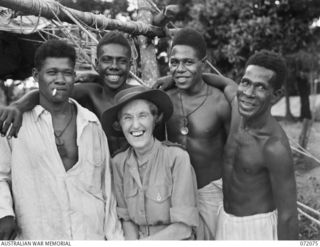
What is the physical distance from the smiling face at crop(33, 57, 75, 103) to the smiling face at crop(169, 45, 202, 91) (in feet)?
2.01

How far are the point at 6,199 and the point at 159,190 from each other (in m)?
0.69

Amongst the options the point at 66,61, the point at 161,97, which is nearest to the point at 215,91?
the point at 161,97

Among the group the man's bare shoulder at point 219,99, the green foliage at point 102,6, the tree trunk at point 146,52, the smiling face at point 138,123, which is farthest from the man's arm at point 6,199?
the green foliage at point 102,6

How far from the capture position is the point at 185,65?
2336mm

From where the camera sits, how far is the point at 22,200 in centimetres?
190

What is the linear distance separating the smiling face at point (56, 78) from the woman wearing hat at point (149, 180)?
237 millimetres

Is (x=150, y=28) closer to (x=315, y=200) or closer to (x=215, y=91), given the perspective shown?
(x=215, y=91)

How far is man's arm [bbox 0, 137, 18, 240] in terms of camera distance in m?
1.81

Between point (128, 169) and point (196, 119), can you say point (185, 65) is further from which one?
point (128, 169)

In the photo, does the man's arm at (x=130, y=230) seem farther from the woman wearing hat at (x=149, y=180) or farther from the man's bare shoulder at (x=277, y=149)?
the man's bare shoulder at (x=277, y=149)

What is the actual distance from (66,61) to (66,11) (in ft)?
4.12

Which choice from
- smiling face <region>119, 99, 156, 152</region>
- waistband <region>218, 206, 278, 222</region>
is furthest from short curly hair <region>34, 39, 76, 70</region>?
waistband <region>218, 206, 278, 222</region>

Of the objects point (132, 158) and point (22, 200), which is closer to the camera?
point (22, 200)

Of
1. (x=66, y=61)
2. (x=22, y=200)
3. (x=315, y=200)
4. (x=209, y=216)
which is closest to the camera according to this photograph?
(x=22, y=200)
